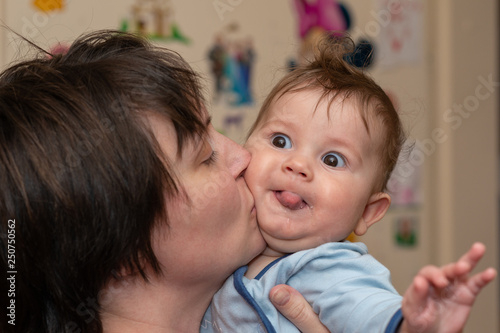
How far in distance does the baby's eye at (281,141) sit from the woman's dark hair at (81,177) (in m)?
0.17

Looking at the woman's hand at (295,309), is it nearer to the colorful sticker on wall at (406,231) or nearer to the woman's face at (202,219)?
the woman's face at (202,219)

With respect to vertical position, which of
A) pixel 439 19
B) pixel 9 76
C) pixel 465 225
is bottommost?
pixel 465 225

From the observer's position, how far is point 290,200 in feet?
3.04

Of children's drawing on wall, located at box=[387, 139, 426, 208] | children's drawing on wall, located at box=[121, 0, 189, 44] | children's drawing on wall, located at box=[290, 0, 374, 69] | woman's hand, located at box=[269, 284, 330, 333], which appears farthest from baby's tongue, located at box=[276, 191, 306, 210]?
children's drawing on wall, located at box=[387, 139, 426, 208]

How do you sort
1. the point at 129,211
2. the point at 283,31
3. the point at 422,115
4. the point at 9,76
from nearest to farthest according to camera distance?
1. the point at 129,211
2. the point at 9,76
3. the point at 283,31
4. the point at 422,115

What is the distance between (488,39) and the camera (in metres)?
2.58

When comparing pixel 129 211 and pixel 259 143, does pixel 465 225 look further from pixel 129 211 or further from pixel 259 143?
pixel 129 211

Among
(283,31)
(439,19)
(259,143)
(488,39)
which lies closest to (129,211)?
(259,143)

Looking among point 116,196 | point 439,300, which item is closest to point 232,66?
point 116,196

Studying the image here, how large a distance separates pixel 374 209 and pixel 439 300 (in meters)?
0.41

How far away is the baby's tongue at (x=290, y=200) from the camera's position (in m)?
0.93

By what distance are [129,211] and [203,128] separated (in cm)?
18

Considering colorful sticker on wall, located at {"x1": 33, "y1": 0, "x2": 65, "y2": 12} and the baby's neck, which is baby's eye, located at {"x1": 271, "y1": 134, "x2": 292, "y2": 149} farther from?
colorful sticker on wall, located at {"x1": 33, "y1": 0, "x2": 65, "y2": 12}

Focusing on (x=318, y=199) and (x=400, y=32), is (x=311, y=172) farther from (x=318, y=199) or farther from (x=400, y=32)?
(x=400, y=32)
